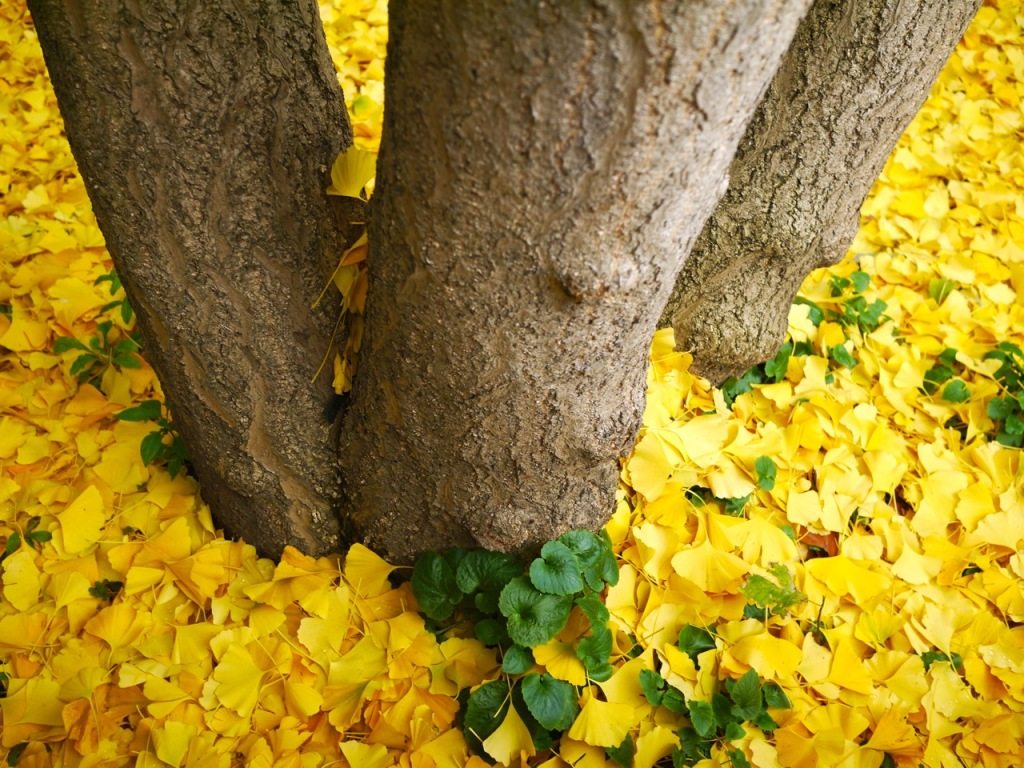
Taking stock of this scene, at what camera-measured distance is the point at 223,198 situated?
3.56ft

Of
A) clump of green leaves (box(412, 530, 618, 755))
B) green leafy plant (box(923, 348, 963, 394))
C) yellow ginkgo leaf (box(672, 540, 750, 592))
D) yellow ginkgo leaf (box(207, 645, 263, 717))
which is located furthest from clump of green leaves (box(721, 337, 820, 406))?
yellow ginkgo leaf (box(207, 645, 263, 717))

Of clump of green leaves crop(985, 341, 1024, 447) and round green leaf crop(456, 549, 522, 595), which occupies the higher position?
clump of green leaves crop(985, 341, 1024, 447)

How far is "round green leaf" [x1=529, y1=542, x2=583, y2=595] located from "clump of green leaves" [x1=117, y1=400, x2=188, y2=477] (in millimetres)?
771

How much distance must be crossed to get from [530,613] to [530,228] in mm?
699

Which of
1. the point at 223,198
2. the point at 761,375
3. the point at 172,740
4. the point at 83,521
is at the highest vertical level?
the point at 223,198

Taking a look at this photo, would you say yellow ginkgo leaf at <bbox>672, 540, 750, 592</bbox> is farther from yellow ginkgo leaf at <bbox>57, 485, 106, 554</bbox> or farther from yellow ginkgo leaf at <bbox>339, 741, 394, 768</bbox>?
yellow ginkgo leaf at <bbox>57, 485, 106, 554</bbox>

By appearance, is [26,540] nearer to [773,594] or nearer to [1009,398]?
[773,594]

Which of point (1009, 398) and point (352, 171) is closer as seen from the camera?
point (352, 171)

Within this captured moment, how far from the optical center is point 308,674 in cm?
139

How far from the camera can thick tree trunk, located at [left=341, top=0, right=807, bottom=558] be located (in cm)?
74

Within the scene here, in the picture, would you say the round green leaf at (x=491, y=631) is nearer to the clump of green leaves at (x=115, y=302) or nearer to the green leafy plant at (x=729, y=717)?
the green leafy plant at (x=729, y=717)

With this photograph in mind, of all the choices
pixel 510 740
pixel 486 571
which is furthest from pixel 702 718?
pixel 486 571

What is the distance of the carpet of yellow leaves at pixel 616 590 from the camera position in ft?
4.37

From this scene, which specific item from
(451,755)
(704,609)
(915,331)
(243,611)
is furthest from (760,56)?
(915,331)
